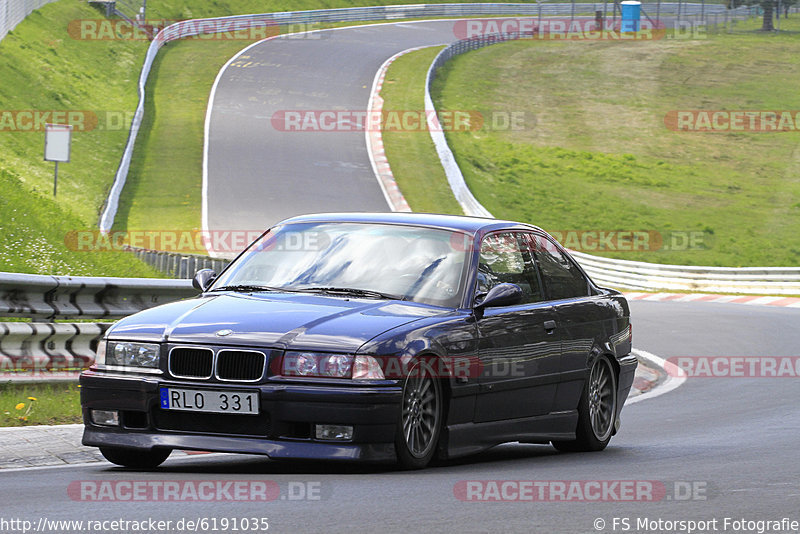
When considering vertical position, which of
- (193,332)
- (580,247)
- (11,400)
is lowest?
(580,247)

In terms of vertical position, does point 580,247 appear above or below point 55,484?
below

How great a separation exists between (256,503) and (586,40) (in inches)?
2823

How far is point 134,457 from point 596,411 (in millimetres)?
3523

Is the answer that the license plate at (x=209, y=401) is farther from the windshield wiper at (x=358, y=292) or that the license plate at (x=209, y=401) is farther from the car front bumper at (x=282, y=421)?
the windshield wiper at (x=358, y=292)

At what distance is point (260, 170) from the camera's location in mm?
39625

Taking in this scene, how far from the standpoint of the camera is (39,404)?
980cm

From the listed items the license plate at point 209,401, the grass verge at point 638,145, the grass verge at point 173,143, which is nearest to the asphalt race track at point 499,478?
the license plate at point 209,401

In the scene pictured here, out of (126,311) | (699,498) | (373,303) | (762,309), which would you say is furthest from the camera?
(762,309)

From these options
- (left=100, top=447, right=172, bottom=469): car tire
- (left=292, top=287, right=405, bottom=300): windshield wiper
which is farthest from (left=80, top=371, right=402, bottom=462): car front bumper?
(left=292, top=287, right=405, bottom=300): windshield wiper

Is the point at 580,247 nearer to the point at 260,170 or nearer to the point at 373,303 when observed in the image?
the point at 260,170

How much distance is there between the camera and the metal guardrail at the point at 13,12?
46203mm

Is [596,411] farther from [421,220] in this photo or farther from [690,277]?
[690,277]

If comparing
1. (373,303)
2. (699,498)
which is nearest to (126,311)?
(373,303)

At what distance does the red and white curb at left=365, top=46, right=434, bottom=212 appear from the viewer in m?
37.2
